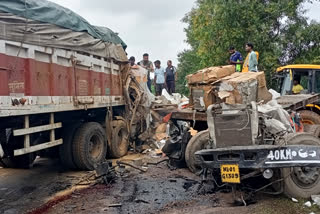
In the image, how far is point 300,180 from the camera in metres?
4.03

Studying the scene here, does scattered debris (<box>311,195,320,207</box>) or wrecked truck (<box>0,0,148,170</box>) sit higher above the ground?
wrecked truck (<box>0,0,148,170</box>)

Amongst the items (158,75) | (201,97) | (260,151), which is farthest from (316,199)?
(158,75)

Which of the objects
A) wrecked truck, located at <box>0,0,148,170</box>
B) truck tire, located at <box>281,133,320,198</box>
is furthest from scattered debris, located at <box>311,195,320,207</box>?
wrecked truck, located at <box>0,0,148,170</box>

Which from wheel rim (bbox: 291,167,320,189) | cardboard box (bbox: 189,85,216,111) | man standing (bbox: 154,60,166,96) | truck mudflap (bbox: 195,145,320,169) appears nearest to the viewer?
truck mudflap (bbox: 195,145,320,169)

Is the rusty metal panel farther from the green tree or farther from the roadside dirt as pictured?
the green tree

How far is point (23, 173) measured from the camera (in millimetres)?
6340

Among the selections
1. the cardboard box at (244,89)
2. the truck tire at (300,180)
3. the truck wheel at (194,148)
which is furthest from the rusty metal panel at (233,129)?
the truck wheel at (194,148)

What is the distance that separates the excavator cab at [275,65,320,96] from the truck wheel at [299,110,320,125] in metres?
1.00

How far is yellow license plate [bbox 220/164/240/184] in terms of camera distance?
389 cm

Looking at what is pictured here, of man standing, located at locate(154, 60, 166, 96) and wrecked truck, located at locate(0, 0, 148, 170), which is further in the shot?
man standing, located at locate(154, 60, 166, 96)

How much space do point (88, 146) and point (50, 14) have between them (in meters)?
2.56

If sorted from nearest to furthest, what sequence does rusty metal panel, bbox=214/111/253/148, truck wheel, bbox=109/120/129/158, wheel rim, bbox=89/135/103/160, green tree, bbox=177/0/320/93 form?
rusty metal panel, bbox=214/111/253/148 → wheel rim, bbox=89/135/103/160 → truck wheel, bbox=109/120/129/158 → green tree, bbox=177/0/320/93

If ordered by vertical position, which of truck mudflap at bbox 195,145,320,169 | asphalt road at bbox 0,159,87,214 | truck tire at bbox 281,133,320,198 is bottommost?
asphalt road at bbox 0,159,87,214

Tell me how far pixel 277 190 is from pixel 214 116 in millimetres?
Answer: 1200
